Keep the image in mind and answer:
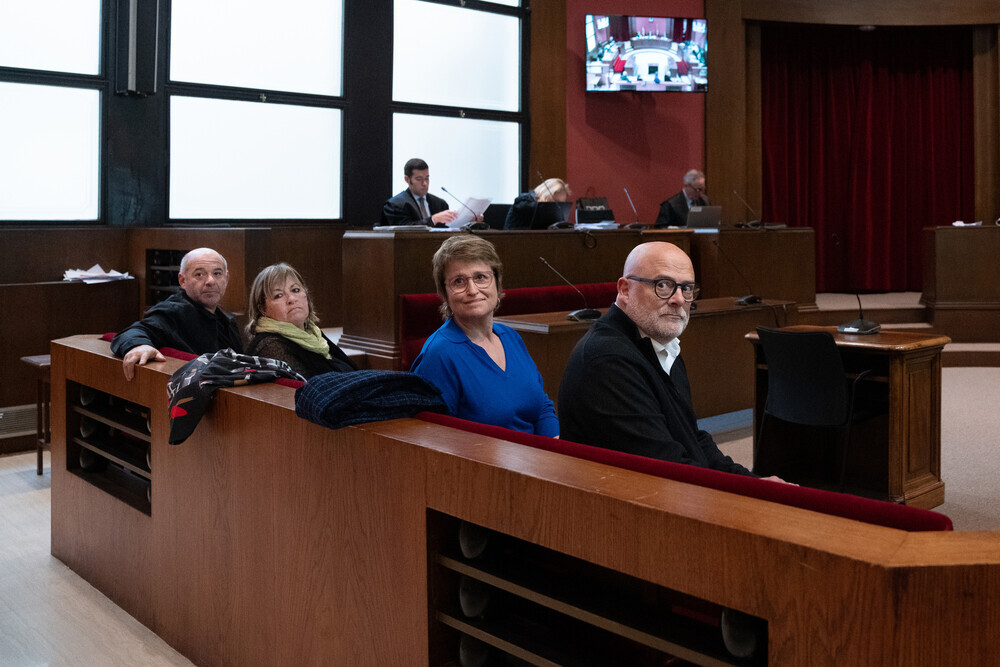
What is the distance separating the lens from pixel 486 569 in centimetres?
170

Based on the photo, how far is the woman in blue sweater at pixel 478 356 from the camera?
101 inches

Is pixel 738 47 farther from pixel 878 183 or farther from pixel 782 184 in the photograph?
pixel 878 183

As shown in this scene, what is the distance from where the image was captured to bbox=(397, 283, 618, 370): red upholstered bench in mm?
5812

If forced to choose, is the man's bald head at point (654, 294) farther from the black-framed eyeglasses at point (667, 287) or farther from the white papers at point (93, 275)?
the white papers at point (93, 275)

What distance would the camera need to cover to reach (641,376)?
89.1 inches

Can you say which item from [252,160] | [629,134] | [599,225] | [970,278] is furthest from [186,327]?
[970,278]

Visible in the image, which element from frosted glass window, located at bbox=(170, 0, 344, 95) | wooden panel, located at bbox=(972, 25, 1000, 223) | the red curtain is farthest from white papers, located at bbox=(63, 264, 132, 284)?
wooden panel, located at bbox=(972, 25, 1000, 223)

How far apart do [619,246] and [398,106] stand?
229cm

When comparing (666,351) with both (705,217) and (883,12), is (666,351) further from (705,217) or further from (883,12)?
(883,12)

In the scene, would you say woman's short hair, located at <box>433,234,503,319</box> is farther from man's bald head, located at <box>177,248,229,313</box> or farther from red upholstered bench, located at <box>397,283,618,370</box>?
red upholstered bench, located at <box>397,283,618,370</box>

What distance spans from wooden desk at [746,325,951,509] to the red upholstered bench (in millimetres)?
2059

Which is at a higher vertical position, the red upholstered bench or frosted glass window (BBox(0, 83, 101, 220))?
frosted glass window (BBox(0, 83, 101, 220))

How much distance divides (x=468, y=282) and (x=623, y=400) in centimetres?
68

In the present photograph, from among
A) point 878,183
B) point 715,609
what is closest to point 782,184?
point 878,183
